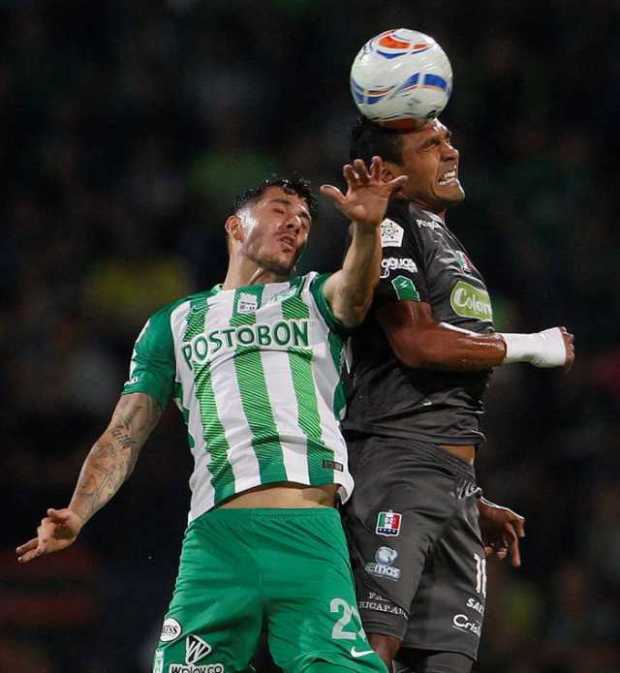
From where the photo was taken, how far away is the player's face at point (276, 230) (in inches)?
215

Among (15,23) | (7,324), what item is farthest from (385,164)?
(15,23)

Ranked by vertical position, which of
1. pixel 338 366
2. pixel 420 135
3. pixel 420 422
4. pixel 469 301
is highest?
pixel 420 135

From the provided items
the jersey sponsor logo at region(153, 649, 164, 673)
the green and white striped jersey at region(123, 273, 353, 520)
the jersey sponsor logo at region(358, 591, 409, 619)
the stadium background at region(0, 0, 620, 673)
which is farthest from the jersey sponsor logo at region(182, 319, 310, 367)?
the stadium background at region(0, 0, 620, 673)

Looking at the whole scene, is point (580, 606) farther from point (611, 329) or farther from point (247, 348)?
point (247, 348)

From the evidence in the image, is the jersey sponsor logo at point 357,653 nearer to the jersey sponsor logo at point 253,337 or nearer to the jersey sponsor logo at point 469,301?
the jersey sponsor logo at point 253,337

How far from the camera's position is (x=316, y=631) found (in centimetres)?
465

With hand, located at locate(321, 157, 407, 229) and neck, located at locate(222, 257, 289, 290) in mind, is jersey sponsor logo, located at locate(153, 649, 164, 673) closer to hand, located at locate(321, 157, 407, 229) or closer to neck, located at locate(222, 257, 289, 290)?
neck, located at locate(222, 257, 289, 290)

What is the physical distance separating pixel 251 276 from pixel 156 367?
1.61 feet

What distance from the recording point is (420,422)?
16.4ft

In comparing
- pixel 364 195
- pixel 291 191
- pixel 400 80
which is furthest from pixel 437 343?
pixel 291 191

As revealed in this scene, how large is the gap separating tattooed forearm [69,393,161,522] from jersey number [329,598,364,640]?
927mm

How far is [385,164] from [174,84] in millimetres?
6007

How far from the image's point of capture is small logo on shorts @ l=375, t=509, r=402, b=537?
4.82 metres

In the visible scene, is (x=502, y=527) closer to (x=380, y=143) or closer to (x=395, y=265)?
(x=395, y=265)
